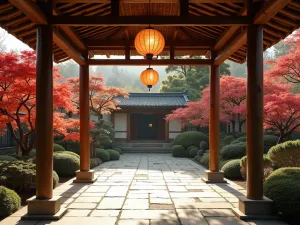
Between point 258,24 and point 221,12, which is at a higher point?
point 221,12

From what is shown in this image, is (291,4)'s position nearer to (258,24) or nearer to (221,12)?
(258,24)

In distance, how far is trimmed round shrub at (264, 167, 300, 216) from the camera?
5.23m

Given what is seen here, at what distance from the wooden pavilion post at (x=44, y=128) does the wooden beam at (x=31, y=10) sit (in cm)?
18

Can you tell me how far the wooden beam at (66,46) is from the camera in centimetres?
636

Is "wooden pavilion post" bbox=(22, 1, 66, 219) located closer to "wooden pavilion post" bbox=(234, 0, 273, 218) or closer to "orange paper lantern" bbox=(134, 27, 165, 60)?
"orange paper lantern" bbox=(134, 27, 165, 60)

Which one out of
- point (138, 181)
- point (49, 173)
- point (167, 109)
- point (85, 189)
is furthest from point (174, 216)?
point (167, 109)

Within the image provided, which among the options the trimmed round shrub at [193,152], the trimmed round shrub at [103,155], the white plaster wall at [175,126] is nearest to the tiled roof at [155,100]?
the white plaster wall at [175,126]

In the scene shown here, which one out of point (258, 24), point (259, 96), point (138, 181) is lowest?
point (138, 181)

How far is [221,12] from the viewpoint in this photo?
6.43m

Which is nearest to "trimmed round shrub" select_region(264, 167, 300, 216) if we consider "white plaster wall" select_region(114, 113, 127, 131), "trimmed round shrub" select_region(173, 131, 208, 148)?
"trimmed round shrub" select_region(173, 131, 208, 148)

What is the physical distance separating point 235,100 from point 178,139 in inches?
195

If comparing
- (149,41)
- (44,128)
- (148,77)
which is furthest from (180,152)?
(44,128)

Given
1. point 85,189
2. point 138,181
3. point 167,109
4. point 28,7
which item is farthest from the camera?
point 167,109

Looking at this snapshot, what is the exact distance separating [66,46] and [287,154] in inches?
252
